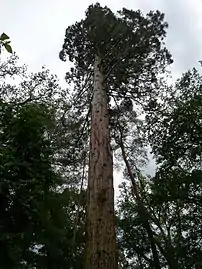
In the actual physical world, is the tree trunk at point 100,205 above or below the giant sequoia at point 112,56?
below

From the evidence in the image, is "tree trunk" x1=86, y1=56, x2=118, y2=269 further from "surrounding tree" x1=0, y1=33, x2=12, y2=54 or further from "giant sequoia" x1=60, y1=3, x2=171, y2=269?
"surrounding tree" x1=0, y1=33, x2=12, y2=54

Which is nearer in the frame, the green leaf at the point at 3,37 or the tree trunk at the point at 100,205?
the green leaf at the point at 3,37

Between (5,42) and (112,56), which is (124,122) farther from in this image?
(5,42)

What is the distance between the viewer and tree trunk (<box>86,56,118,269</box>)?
183 inches

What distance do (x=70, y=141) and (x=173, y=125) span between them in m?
3.14

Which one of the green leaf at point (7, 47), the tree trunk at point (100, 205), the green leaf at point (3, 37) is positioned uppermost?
the tree trunk at point (100, 205)

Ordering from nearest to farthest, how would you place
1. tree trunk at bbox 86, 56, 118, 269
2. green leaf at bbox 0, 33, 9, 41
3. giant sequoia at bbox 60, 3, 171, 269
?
green leaf at bbox 0, 33, 9, 41 → tree trunk at bbox 86, 56, 118, 269 → giant sequoia at bbox 60, 3, 171, 269

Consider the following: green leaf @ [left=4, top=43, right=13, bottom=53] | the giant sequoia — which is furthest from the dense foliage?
green leaf @ [left=4, top=43, right=13, bottom=53]

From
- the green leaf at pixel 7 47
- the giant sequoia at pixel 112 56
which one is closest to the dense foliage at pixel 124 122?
the giant sequoia at pixel 112 56

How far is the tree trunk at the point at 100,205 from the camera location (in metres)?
4.65

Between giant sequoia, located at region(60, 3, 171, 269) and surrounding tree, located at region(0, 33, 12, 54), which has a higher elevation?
giant sequoia, located at region(60, 3, 171, 269)

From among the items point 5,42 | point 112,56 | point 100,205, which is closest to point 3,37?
point 5,42

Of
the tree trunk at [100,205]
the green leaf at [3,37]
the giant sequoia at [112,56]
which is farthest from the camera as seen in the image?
the giant sequoia at [112,56]

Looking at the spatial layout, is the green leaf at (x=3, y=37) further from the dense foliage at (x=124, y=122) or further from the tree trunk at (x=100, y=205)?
the dense foliage at (x=124, y=122)
